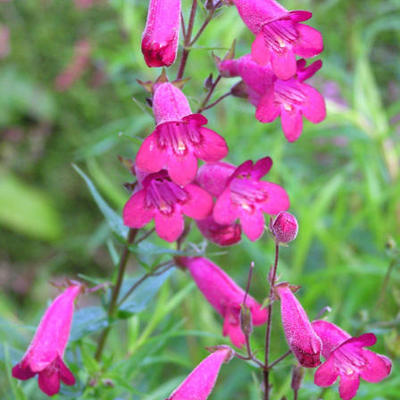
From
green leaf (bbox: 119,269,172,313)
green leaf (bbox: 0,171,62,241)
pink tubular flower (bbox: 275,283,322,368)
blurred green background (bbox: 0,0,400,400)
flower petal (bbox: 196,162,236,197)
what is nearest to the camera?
pink tubular flower (bbox: 275,283,322,368)

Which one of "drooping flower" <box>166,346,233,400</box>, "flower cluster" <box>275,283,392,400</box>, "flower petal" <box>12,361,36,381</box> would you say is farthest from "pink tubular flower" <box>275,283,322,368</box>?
"flower petal" <box>12,361,36,381</box>

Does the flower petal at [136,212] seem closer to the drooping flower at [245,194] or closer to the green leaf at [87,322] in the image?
the drooping flower at [245,194]

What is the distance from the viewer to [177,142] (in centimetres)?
95

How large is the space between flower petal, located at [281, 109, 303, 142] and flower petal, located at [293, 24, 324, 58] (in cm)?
10

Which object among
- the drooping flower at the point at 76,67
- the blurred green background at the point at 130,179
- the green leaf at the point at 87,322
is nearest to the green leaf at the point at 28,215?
the blurred green background at the point at 130,179

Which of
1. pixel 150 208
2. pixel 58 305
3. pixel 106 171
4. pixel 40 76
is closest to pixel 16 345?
pixel 58 305

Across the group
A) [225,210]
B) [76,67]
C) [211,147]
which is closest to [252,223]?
[225,210]

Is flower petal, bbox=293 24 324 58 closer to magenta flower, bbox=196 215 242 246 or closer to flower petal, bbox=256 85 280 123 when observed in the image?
flower petal, bbox=256 85 280 123

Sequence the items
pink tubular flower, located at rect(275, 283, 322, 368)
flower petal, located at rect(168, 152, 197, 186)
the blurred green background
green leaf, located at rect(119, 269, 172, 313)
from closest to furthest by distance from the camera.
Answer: pink tubular flower, located at rect(275, 283, 322, 368)
flower petal, located at rect(168, 152, 197, 186)
green leaf, located at rect(119, 269, 172, 313)
the blurred green background

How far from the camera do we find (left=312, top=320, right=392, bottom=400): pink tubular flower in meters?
0.85

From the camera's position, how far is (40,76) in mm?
3410

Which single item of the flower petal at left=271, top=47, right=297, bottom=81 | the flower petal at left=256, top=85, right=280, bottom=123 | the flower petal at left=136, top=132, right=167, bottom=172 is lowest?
the flower petal at left=136, top=132, right=167, bottom=172

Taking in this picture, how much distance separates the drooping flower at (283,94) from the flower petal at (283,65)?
42 millimetres

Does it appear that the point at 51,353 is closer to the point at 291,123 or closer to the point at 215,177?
the point at 215,177
